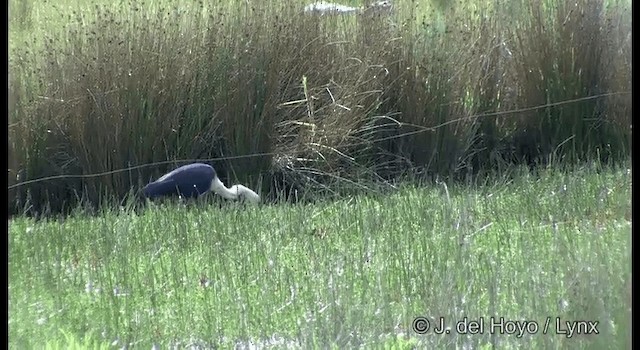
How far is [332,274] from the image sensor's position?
3.55m

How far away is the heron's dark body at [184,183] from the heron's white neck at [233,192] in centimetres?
3

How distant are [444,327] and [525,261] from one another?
1.66 ft

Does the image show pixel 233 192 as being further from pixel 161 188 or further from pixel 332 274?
pixel 332 274

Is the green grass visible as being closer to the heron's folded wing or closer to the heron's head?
the heron's folded wing

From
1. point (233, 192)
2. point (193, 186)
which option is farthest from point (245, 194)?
point (193, 186)

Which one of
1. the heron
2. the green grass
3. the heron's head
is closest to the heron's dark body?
the heron

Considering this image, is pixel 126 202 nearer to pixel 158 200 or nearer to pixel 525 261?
pixel 158 200

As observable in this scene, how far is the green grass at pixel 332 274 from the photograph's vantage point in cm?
266

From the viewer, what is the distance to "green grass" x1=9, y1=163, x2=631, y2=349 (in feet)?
8.74

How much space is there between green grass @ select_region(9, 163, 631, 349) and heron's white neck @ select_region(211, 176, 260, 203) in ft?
2.37

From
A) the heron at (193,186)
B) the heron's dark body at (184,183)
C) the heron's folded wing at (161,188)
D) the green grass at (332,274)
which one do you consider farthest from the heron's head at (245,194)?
the green grass at (332,274)

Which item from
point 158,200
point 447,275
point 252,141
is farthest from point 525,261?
point 252,141

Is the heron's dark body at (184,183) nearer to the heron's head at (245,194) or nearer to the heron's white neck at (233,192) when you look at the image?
the heron's white neck at (233,192)

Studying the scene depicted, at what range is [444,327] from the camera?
288 cm
